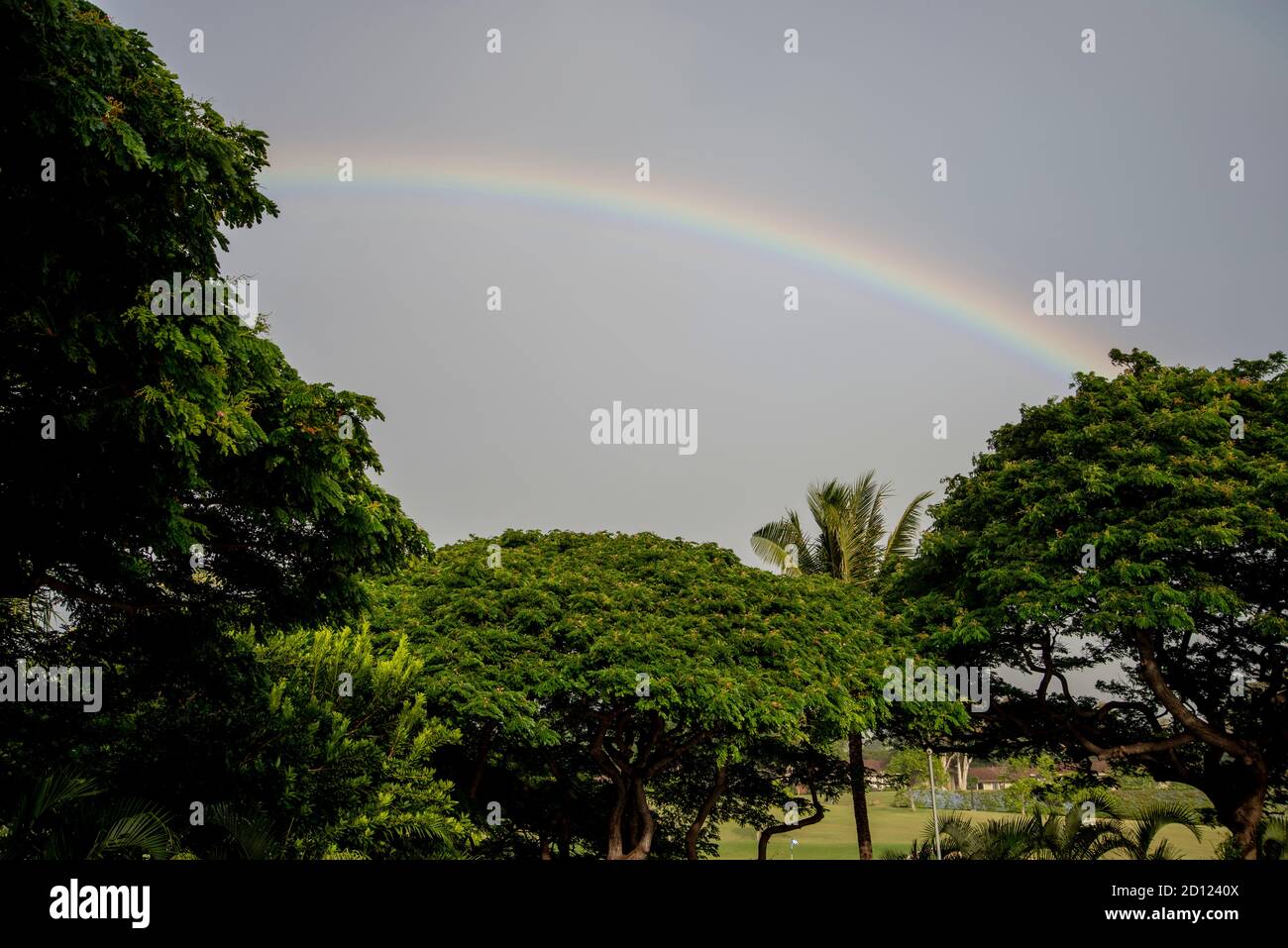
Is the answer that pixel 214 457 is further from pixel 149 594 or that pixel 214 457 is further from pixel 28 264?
pixel 149 594

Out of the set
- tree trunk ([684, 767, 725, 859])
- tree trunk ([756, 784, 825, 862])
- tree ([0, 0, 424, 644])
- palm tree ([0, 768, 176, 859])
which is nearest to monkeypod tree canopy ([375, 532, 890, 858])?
tree trunk ([684, 767, 725, 859])

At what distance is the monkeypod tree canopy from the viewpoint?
628 inches

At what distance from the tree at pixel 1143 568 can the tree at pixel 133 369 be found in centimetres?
1303

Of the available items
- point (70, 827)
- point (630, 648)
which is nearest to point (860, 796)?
point (630, 648)

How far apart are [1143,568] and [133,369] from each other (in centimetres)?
1672

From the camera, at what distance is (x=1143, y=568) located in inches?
643

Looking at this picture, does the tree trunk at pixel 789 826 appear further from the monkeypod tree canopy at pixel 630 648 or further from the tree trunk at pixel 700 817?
the monkeypod tree canopy at pixel 630 648

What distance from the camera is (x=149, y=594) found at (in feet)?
40.1

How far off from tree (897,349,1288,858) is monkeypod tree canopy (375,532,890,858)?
3016mm

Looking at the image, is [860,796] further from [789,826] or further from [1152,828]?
[1152,828]

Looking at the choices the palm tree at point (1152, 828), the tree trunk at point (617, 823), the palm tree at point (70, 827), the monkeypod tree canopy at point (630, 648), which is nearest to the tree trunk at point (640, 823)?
the monkeypod tree canopy at point (630, 648)

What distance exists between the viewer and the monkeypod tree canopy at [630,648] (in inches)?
628
